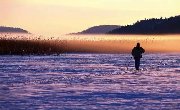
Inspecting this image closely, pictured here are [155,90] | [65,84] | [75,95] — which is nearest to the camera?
[75,95]

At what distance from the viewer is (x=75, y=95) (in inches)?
866

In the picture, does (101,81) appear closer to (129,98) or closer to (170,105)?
(129,98)

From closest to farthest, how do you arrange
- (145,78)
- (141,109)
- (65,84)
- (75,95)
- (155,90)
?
1. (141,109)
2. (75,95)
3. (155,90)
4. (65,84)
5. (145,78)

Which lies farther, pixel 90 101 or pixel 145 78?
pixel 145 78

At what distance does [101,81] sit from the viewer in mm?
27766

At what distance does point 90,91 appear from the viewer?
2325 cm

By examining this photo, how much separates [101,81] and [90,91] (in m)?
4.55

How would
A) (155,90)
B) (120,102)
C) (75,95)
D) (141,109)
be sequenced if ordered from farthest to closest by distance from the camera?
(155,90), (75,95), (120,102), (141,109)

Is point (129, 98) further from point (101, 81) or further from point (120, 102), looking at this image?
point (101, 81)

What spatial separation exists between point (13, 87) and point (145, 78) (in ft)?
25.1

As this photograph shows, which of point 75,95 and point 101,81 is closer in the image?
point 75,95

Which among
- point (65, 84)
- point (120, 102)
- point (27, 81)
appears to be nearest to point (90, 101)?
point (120, 102)

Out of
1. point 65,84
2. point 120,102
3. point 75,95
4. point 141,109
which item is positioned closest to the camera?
point 141,109

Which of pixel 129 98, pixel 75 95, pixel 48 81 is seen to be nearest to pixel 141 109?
pixel 129 98
